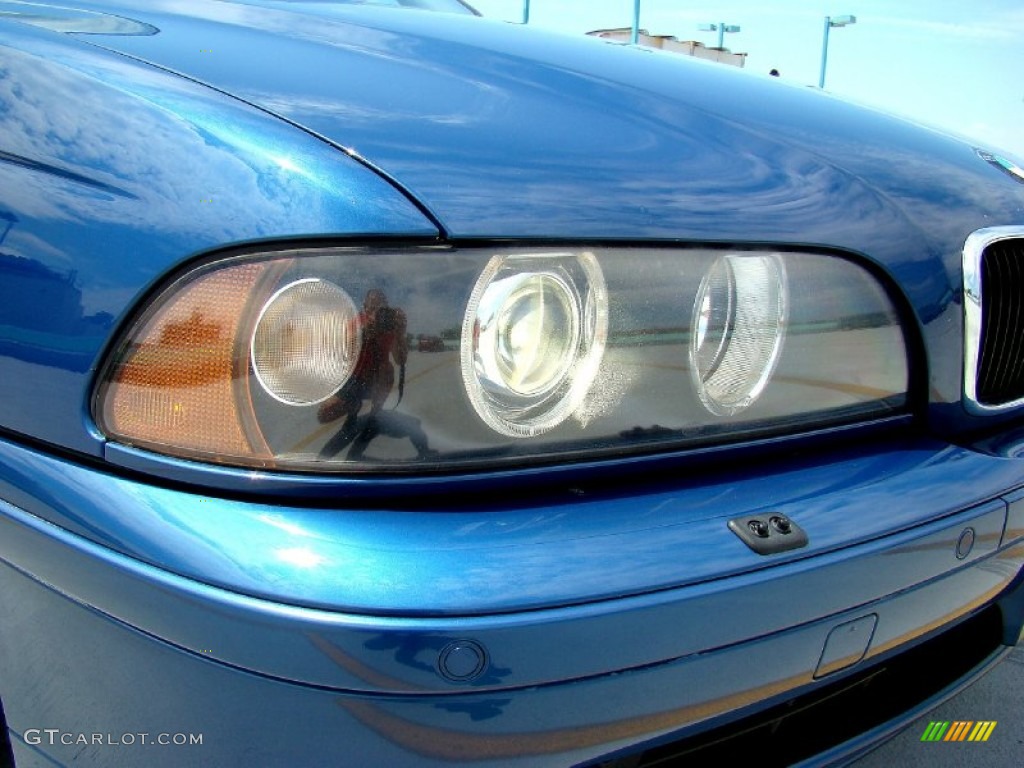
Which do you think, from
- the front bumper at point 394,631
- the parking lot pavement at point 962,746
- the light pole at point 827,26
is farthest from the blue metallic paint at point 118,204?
the light pole at point 827,26

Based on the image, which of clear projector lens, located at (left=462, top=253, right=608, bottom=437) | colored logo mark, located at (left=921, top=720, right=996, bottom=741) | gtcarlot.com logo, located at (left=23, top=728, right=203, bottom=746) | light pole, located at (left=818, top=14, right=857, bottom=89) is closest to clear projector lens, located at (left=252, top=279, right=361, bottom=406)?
clear projector lens, located at (left=462, top=253, right=608, bottom=437)

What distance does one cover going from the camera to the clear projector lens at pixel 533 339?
1084 millimetres

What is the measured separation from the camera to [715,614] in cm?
107

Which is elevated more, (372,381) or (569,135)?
(569,135)

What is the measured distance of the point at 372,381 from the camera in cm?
104

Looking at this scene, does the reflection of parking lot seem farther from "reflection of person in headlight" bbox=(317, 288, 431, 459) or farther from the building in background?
the building in background

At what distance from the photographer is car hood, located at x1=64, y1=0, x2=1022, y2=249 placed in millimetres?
1102

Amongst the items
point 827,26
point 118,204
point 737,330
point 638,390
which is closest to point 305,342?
point 118,204

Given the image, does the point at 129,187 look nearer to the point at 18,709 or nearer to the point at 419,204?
the point at 419,204

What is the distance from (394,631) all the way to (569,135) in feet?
2.20

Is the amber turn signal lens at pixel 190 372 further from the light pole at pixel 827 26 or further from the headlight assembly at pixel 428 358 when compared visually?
the light pole at pixel 827 26

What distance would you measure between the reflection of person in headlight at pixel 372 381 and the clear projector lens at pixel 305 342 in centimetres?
1

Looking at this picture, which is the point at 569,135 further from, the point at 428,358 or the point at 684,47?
the point at 684,47

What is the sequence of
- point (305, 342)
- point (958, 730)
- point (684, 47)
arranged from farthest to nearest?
1. point (684, 47)
2. point (958, 730)
3. point (305, 342)
